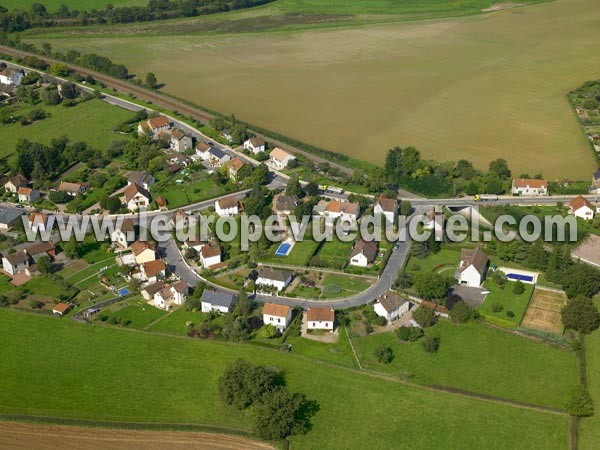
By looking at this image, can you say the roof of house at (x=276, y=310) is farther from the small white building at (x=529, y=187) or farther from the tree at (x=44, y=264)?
the small white building at (x=529, y=187)

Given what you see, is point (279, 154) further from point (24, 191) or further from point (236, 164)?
point (24, 191)

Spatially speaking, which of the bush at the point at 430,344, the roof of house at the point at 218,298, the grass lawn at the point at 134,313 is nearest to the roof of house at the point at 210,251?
the roof of house at the point at 218,298

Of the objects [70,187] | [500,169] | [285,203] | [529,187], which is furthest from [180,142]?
[529,187]

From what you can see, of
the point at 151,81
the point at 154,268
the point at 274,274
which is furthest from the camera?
the point at 151,81

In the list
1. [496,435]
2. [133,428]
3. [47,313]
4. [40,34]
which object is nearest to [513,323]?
[496,435]

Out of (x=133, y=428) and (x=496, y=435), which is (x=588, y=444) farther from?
(x=133, y=428)
